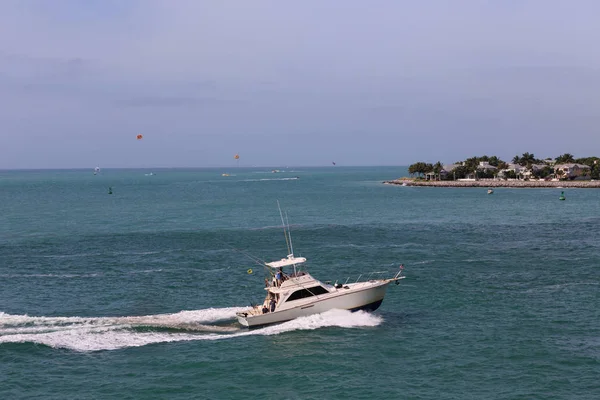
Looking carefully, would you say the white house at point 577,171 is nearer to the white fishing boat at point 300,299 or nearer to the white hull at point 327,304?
the white hull at point 327,304

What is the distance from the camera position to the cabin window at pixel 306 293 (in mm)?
35562

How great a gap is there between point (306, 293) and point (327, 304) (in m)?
1.46

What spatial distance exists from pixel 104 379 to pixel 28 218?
8600cm


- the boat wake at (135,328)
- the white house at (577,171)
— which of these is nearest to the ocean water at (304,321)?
the boat wake at (135,328)

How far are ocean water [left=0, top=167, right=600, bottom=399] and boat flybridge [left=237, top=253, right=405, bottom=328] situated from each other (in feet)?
2.24

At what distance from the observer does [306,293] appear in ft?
117

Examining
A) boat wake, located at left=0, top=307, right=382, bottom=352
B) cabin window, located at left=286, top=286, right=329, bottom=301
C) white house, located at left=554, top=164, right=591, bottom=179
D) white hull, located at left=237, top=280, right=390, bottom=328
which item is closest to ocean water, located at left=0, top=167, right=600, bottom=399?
boat wake, located at left=0, top=307, right=382, bottom=352

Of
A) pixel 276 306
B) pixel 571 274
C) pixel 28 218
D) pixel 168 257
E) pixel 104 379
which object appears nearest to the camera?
pixel 104 379

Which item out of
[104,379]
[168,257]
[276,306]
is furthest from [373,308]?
[168,257]

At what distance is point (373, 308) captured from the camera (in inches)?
1462

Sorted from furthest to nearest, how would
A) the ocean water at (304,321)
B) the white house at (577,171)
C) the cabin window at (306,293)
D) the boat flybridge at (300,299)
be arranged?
1. the white house at (577,171)
2. the cabin window at (306,293)
3. the boat flybridge at (300,299)
4. the ocean water at (304,321)

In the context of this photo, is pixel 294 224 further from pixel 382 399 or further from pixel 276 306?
pixel 382 399

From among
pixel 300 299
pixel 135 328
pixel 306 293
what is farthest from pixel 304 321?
pixel 135 328

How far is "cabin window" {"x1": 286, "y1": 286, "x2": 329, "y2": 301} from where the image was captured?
35562 millimetres
